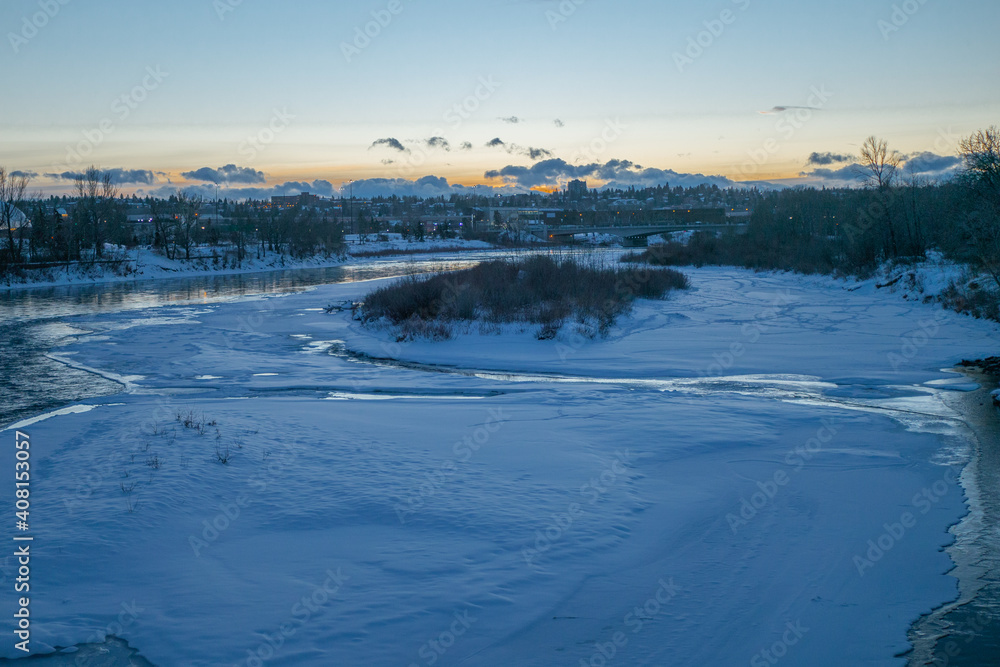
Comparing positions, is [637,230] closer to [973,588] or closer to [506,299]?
[506,299]

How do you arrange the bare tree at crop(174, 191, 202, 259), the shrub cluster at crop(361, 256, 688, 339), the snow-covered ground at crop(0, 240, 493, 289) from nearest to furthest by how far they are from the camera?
the shrub cluster at crop(361, 256, 688, 339)
the snow-covered ground at crop(0, 240, 493, 289)
the bare tree at crop(174, 191, 202, 259)

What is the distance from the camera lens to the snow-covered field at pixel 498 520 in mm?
5770

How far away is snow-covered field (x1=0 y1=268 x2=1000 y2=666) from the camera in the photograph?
577 cm

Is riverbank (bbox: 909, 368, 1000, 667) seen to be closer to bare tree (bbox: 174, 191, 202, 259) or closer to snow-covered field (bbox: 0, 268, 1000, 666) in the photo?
snow-covered field (bbox: 0, 268, 1000, 666)

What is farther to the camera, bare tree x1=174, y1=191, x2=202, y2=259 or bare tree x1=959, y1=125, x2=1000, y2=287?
bare tree x1=174, y1=191, x2=202, y2=259

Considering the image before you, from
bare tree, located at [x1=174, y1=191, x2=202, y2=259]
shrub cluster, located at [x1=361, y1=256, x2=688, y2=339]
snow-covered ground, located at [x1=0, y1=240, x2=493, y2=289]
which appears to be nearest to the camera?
shrub cluster, located at [x1=361, y1=256, x2=688, y2=339]

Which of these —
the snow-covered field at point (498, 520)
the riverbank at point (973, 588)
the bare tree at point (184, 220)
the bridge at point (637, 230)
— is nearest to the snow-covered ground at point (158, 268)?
the bare tree at point (184, 220)

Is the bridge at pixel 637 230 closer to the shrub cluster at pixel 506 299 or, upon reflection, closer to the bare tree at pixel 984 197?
the bare tree at pixel 984 197

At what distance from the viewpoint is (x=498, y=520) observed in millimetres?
7914

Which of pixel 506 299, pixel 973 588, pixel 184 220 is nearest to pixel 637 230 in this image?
pixel 184 220

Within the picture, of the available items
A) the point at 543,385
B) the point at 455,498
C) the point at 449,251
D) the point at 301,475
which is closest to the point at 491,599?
the point at 455,498

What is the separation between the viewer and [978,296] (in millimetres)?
30375

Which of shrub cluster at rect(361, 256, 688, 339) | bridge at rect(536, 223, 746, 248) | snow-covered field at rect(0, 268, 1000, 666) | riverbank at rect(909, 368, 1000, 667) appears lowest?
riverbank at rect(909, 368, 1000, 667)

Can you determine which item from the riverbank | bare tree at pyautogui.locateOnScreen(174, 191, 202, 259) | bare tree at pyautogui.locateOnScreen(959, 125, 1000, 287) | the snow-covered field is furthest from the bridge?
the riverbank
